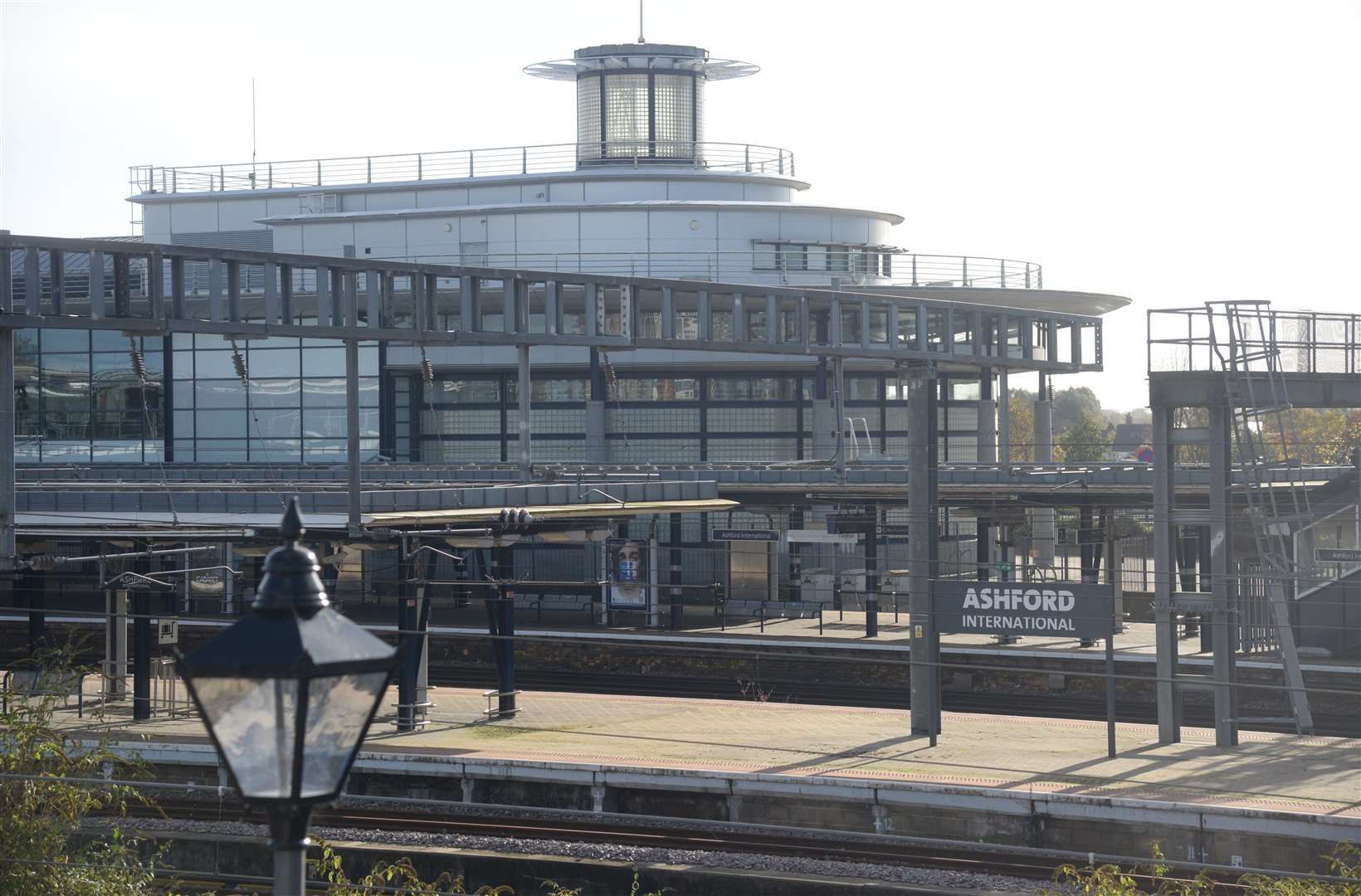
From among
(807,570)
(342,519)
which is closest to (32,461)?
(807,570)

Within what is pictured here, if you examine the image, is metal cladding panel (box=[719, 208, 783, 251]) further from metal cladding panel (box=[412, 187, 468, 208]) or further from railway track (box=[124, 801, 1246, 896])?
railway track (box=[124, 801, 1246, 896])

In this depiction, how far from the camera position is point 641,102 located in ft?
143

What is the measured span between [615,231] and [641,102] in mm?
6828

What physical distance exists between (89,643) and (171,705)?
33.6 feet

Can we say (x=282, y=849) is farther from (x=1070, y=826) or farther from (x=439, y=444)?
(x=439, y=444)

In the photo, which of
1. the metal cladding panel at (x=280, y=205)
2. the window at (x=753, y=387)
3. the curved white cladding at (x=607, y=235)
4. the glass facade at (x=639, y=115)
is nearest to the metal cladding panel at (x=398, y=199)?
the curved white cladding at (x=607, y=235)

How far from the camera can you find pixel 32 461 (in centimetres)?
4112

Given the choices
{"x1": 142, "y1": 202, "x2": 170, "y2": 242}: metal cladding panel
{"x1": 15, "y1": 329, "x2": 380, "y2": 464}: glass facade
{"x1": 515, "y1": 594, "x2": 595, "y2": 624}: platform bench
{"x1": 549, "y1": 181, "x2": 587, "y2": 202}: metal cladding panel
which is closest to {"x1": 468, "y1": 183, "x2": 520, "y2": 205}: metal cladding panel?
{"x1": 549, "y1": 181, "x2": 587, "y2": 202}: metal cladding panel

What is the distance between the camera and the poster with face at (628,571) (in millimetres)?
29922

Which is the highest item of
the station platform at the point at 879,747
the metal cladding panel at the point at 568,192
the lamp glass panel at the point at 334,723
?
the metal cladding panel at the point at 568,192

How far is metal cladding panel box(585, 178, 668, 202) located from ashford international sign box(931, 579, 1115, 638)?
79.8ft

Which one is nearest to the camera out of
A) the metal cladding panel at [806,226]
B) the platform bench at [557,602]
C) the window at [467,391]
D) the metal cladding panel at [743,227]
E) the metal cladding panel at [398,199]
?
the platform bench at [557,602]

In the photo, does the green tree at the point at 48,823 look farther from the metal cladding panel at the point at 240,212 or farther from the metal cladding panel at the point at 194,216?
the metal cladding panel at the point at 194,216

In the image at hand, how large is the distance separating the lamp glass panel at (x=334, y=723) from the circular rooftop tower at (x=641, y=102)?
132 ft
